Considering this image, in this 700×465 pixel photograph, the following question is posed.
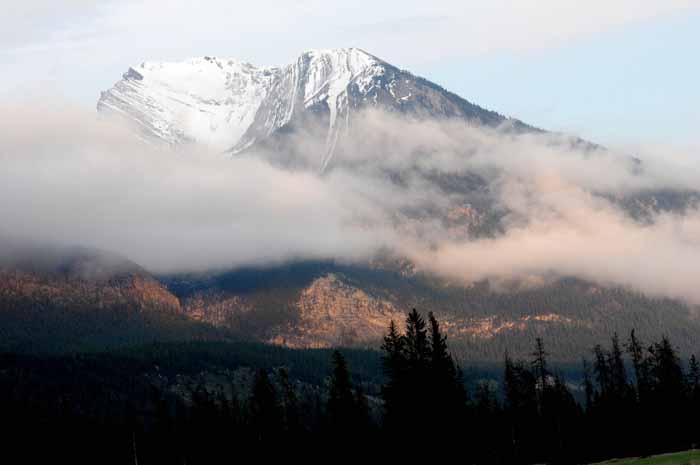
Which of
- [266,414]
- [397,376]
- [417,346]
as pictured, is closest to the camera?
[417,346]

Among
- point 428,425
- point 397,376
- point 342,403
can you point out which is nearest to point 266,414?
point 342,403

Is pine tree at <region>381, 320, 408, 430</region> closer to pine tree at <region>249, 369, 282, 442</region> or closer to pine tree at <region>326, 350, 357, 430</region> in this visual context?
pine tree at <region>326, 350, 357, 430</region>

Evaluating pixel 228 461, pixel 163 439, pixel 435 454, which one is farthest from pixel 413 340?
pixel 163 439

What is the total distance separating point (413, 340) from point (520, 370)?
5015 centimetres

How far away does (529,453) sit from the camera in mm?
152750

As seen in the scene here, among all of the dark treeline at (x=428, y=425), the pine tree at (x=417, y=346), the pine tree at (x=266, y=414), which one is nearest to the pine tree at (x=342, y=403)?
the dark treeline at (x=428, y=425)

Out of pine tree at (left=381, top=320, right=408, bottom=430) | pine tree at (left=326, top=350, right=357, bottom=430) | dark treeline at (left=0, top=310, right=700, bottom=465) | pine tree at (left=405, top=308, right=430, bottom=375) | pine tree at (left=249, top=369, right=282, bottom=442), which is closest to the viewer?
pine tree at (left=405, top=308, right=430, bottom=375)

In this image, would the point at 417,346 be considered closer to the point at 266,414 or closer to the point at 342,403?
the point at 342,403

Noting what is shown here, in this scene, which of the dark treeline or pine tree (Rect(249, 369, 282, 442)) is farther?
pine tree (Rect(249, 369, 282, 442))

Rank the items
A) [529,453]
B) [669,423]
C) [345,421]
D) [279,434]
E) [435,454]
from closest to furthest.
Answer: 1. [435,454]
2. [345,421]
3. [669,423]
4. [279,434]
5. [529,453]

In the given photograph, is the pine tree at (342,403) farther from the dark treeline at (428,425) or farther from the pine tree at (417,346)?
the pine tree at (417,346)

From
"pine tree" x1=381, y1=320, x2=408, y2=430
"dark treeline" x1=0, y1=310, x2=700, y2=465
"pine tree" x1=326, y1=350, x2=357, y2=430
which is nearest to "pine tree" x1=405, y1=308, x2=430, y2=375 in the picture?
"dark treeline" x1=0, y1=310, x2=700, y2=465

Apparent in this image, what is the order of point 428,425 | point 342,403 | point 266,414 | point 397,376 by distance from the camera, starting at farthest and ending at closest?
point 266,414 < point 342,403 < point 397,376 < point 428,425

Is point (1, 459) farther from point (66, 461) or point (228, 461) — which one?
point (228, 461)
